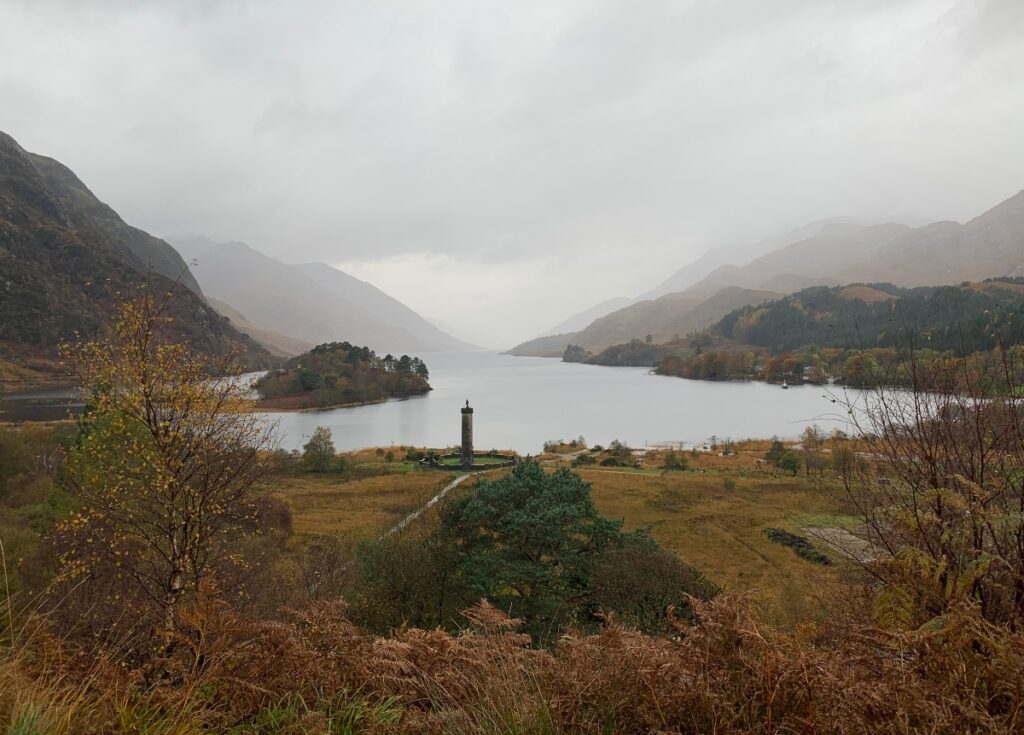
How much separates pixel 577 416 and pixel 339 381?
5598cm

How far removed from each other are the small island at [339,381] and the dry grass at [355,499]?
68135mm

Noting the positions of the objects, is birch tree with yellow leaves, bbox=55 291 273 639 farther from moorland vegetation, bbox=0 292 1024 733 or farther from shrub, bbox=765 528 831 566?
shrub, bbox=765 528 831 566

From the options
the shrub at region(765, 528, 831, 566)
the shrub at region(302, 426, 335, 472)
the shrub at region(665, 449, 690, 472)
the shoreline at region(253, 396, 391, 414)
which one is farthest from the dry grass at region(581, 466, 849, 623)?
the shoreline at region(253, 396, 391, 414)

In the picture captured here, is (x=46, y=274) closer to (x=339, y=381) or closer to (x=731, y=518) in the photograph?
(x=339, y=381)

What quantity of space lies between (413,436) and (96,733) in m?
86.2

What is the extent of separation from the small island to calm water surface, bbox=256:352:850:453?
4.65m

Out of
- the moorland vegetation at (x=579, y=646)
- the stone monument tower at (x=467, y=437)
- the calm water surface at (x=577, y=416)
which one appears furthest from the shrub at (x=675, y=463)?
the moorland vegetation at (x=579, y=646)

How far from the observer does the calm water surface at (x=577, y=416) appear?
3386 inches

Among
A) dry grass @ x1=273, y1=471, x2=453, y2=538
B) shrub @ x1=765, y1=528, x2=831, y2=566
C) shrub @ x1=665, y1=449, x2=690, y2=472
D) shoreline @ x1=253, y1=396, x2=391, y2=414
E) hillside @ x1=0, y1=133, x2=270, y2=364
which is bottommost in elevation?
shrub @ x1=765, y1=528, x2=831, y2=566

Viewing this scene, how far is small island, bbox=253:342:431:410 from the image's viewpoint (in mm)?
121000

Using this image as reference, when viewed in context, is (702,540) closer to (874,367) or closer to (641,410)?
(874,367)

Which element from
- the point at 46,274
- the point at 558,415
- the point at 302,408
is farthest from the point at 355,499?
the point at 46,274

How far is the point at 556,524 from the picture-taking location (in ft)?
58.1

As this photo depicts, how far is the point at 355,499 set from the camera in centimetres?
4534
